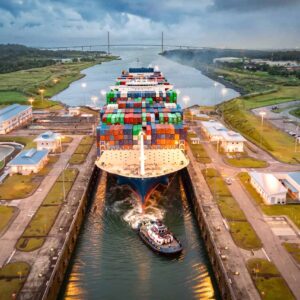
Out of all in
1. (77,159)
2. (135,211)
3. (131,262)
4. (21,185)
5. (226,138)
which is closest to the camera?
(131,262)

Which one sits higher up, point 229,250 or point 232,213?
point 232,213

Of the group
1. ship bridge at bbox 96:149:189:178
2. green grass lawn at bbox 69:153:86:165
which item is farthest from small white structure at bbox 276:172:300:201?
green grass lawn at bbox 69:153:86:165

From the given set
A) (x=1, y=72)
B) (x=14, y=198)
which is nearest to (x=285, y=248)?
(x=14, y=198)

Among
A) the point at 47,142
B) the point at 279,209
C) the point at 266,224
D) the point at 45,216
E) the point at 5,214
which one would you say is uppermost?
the point at 47,142

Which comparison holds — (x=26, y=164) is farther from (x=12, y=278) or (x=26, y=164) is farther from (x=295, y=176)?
(x=295, y=176)

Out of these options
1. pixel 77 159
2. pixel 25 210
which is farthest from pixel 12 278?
pixel 77 159

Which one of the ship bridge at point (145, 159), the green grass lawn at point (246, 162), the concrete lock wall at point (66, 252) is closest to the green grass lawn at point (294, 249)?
the ship bridge at point (145, 159)
